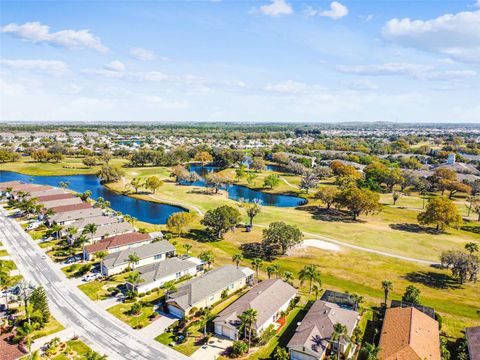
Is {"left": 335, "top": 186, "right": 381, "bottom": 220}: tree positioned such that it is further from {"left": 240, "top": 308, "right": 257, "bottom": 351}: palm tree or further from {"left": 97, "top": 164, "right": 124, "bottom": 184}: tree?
{"left": 97, "top": 164, "right": 124, "bottom": 184}: tree

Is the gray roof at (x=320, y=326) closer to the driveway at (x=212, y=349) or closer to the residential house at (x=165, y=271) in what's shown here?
the driveway at (x=212, y=349)

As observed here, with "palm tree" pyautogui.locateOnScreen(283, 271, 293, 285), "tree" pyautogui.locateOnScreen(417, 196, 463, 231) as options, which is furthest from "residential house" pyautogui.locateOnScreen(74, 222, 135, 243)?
"tree" pyautogui.locateOnScreen(417, 196, 463, 231)

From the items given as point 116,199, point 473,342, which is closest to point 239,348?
point 473,342

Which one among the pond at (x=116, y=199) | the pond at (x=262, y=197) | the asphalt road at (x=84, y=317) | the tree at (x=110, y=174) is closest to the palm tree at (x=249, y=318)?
the asphalt road at (x=84, y=317)

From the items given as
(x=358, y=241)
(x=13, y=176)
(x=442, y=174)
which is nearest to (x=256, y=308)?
(x=358, y=241)

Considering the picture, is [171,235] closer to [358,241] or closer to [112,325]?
[112,325]

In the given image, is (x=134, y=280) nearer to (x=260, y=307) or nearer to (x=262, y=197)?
(x=260, y=307)

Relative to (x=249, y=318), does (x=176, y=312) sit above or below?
below
